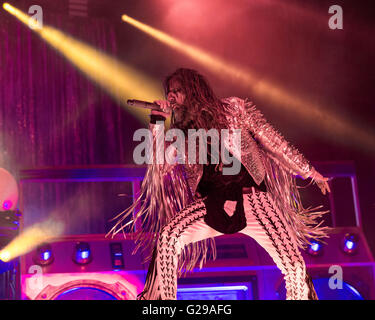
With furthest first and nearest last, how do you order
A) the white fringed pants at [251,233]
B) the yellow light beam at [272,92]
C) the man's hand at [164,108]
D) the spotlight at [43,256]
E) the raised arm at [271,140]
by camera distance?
the yellow light beam at [272,92] < the spotlight at [43,256] < the raised arm at [271,140] < the man's hand at [164,108] < the white fringed pants at [251,233]

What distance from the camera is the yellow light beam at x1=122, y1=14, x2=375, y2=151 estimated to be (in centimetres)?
499

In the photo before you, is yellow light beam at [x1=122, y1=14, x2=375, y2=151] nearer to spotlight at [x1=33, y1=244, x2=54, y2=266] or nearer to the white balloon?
the white balloon

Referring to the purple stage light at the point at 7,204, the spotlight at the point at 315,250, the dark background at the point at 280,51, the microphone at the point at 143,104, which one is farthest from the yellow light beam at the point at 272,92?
the microphone at the point at 143,104

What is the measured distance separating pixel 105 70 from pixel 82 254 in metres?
2.87

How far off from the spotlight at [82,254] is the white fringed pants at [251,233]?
944mm

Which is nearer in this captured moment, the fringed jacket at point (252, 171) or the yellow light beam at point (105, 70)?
the fringed jacket at point (252, 171)

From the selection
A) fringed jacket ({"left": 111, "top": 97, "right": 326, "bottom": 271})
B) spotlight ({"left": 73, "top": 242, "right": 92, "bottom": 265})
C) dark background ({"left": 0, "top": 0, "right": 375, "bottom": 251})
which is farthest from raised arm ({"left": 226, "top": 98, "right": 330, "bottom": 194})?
dark background ({"left": 0, "top": 0, "right": 375, "bottom": 251})

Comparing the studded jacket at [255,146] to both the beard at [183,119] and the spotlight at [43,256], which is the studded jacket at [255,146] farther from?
the spotlight at [43,256]

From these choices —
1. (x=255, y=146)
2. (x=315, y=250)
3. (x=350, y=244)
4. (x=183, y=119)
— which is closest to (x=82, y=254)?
(x=183, y=119)

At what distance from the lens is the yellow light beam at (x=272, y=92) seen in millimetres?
4992

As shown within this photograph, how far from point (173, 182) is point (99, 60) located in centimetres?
316

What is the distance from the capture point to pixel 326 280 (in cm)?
295

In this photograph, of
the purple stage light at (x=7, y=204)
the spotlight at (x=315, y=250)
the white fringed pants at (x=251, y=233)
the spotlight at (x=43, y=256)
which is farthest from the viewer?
the purple stage light at (x=7, y=204)
